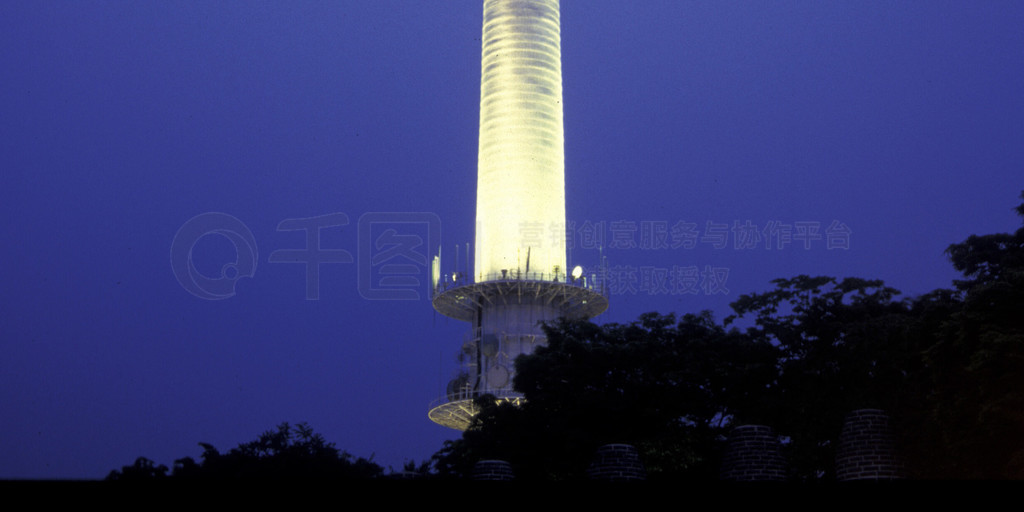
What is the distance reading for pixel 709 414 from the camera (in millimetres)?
43875

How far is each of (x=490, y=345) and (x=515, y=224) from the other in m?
6.68

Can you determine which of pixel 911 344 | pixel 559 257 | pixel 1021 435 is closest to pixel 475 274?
pixel 559 257

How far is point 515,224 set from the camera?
2469 inches

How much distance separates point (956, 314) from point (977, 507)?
16360 mm

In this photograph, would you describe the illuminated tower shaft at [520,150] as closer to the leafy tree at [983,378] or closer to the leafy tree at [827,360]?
the leafy tree at [827,360]

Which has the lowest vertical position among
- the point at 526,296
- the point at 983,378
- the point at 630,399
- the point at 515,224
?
the point at 983,378

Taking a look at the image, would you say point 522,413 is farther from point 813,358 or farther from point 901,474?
point 901,474

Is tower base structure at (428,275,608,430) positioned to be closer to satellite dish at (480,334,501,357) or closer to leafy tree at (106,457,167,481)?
satellite dish at (480,334,501,357)

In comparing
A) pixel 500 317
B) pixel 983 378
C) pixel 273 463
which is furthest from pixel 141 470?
pixel 983 378

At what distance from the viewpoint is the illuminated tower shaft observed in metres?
62.8

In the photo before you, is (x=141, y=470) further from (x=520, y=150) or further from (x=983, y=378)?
(x=983, y=378)

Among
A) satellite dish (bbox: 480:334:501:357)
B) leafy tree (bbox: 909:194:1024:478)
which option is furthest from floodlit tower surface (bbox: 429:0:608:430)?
leafy tree (bbox: 909:194:1024:478)

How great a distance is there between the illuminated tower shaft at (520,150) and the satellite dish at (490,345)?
12.7 ft

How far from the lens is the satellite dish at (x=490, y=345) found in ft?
195
